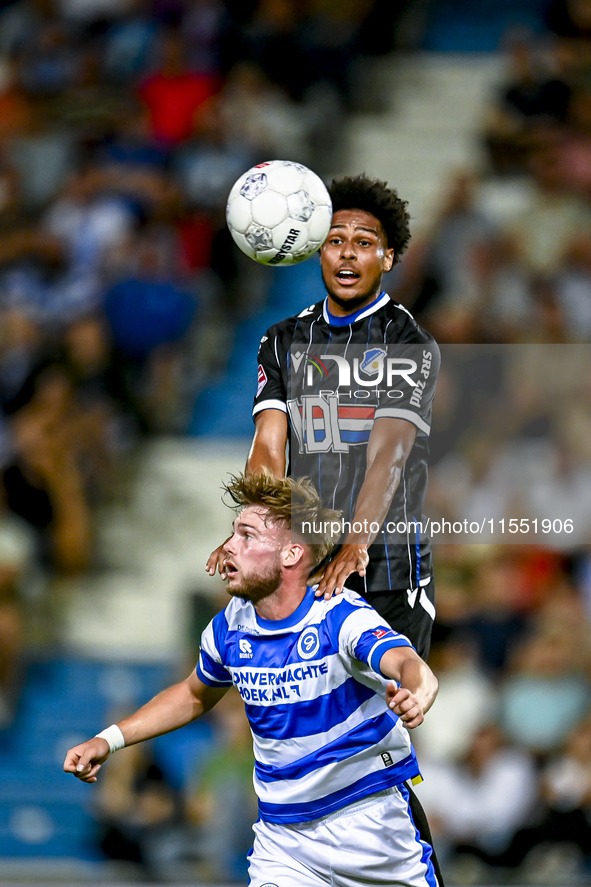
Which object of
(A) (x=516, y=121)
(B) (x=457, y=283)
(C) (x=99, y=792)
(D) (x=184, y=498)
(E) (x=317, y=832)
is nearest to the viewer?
(E) (x=317, y=832)

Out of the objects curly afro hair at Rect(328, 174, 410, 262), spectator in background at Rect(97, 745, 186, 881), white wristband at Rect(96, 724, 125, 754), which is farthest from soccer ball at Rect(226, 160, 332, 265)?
spectator in background at Rect(97, 745, 186, 881)

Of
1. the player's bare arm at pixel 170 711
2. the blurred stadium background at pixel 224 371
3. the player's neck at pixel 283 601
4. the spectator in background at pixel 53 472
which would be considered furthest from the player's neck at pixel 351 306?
the spectator in background at pixel 53 472

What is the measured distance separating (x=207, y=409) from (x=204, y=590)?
1.66 meters

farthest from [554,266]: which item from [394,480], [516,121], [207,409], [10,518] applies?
[394,480]

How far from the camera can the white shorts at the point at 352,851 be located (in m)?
4.34

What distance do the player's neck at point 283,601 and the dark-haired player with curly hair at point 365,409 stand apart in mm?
227

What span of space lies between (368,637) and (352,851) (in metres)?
0.84

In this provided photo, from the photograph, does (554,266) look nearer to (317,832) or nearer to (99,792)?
(99,792)

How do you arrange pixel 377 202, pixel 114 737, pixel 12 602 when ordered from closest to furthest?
pixel 114 737 < pixel 377 202 < pixel 12 602

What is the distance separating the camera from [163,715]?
4652mm

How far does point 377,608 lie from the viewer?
15.1ft

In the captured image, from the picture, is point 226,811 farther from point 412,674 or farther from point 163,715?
point 412,674

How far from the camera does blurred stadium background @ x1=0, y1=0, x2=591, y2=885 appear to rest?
813 cm

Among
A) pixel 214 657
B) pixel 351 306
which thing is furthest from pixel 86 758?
pixel 351 306
